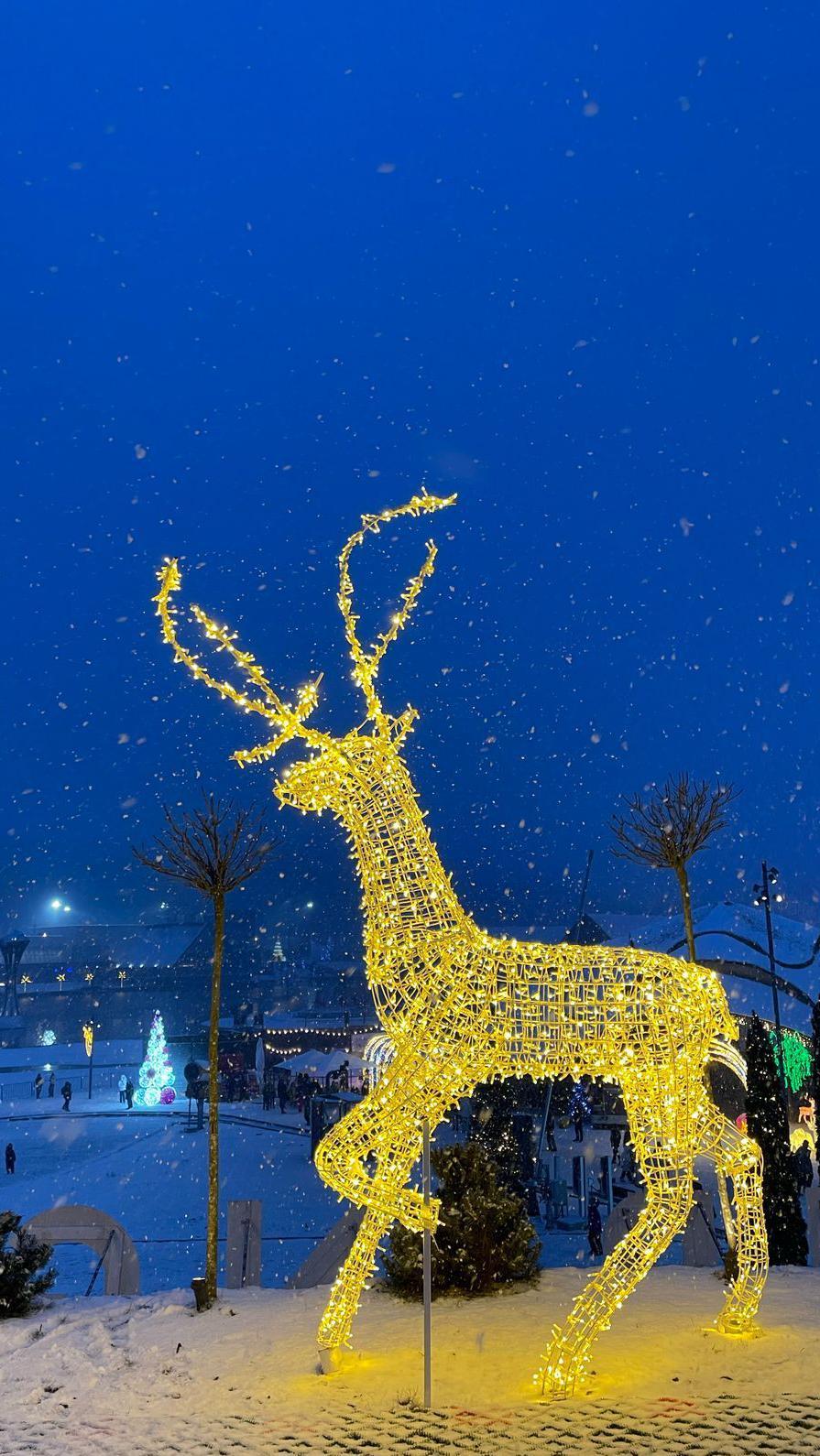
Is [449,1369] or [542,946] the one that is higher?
[542,946]

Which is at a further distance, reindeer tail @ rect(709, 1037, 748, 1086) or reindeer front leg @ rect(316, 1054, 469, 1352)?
reindeer tail @ rect(709, 1037, 748, 1086)

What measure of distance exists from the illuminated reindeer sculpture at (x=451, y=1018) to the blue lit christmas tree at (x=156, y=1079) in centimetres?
2252

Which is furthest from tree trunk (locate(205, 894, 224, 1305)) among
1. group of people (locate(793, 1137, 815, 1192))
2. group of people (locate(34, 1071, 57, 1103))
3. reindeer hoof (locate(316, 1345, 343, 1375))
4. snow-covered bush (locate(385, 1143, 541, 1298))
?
group of people (locate(34, 1071, 57, 1103))

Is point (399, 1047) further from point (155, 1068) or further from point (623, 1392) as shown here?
point (155, 1068)

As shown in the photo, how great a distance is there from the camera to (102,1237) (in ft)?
27.1

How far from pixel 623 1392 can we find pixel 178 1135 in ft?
52.2

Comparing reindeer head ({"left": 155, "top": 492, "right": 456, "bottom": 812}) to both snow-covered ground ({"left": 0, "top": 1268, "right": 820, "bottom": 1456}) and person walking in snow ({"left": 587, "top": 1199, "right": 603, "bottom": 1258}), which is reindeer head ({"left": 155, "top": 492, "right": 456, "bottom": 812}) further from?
person walking in snow ({"left": 587, "top": 1199, "right": 603, "bottom": 1258})

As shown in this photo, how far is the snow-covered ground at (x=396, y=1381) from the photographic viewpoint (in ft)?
15.9

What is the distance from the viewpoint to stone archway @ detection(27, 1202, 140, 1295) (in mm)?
8172

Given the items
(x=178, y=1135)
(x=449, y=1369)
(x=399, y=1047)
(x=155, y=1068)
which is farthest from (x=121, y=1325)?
(x=155, y=1068)

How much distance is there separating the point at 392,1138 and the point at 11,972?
161 feet

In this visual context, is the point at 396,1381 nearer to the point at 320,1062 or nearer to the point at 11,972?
the point at 320,1062

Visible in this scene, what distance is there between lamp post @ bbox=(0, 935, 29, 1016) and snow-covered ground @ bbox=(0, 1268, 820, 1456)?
45.0 m

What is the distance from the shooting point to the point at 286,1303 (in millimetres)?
7668
